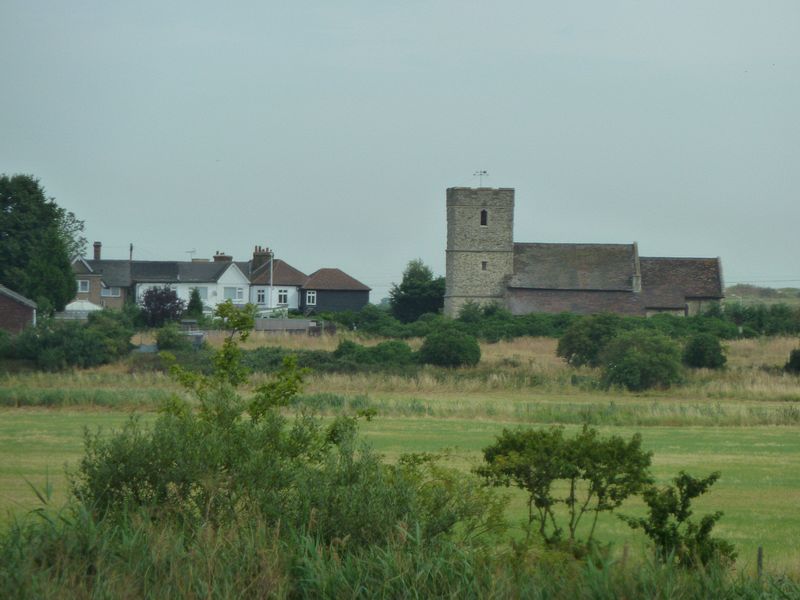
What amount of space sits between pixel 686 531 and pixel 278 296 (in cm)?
8840

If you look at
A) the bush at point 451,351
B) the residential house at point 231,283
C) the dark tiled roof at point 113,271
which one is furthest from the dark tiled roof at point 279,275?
the bush at point 451,351

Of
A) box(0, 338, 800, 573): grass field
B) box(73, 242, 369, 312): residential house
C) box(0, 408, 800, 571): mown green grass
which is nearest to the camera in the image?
box(0, 408, 800, 571): mown green grass

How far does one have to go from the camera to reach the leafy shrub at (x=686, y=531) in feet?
37.3

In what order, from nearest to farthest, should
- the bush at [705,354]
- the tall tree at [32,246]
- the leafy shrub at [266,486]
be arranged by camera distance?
the leafy shrub at [266,486]
the bush at [705,354]
the tall tree at [32,246]

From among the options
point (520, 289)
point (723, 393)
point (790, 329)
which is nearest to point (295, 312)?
point (520, 289)

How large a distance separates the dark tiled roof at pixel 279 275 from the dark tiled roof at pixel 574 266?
24.0m

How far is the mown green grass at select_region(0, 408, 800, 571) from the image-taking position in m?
16.2

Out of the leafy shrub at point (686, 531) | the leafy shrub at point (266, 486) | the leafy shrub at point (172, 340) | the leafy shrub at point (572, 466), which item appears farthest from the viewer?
the leafy shrub at point (172, 340)

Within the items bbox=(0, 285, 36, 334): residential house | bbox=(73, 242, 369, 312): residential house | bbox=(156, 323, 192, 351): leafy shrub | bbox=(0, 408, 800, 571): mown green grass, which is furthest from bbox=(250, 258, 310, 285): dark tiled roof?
bbox=(0, 408, 800, 571): mown green grass

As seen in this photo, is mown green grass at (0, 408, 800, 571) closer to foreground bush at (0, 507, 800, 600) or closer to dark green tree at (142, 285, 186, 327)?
foreground bush at (0, 507, 800, 600)

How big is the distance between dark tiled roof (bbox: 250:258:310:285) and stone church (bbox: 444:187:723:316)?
20996mm

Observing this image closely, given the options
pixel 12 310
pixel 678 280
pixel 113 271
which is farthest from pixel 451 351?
pixel 113 271

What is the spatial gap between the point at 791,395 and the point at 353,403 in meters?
15.0

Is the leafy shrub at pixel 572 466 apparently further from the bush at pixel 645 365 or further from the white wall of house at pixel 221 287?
the white wall of house at pixel 221 287
